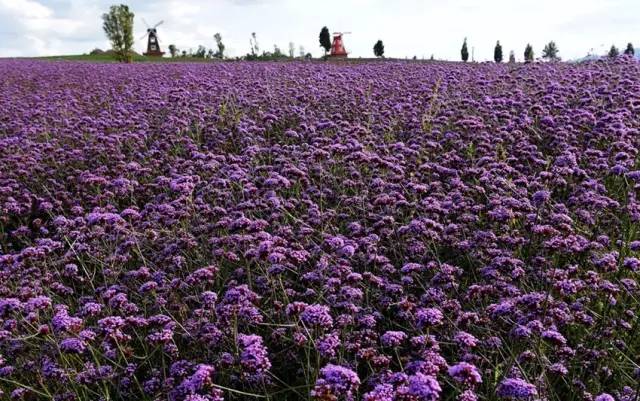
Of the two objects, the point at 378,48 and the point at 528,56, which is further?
the point at 378,48

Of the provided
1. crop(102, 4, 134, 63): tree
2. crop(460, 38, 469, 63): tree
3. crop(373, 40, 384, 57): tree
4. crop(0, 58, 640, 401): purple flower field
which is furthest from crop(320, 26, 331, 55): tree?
crop(0, 58, 640, 401): purple flower field

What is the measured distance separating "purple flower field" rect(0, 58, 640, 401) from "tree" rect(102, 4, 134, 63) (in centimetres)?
3265

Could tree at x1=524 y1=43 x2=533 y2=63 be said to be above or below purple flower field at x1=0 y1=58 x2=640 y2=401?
above

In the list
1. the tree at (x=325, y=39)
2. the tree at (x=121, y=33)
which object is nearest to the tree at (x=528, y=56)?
the tree at (x=325, y=39)

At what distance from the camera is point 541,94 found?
8773mm

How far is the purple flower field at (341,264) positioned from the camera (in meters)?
3.30

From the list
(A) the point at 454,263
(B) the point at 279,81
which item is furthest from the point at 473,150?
(B) the point at 279,81

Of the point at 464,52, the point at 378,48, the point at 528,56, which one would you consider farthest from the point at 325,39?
the point at 528,56

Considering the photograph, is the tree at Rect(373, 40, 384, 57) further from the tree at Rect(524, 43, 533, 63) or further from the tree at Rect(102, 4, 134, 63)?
the tree at Rect(102, 4, 134, 63)

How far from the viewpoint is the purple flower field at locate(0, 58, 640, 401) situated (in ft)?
10.8

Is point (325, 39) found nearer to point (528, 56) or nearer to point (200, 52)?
point (200, 52)

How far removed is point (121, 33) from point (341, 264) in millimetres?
39316

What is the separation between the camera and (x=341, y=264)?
427cm

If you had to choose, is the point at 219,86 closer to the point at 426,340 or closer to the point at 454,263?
the point at 454,263
